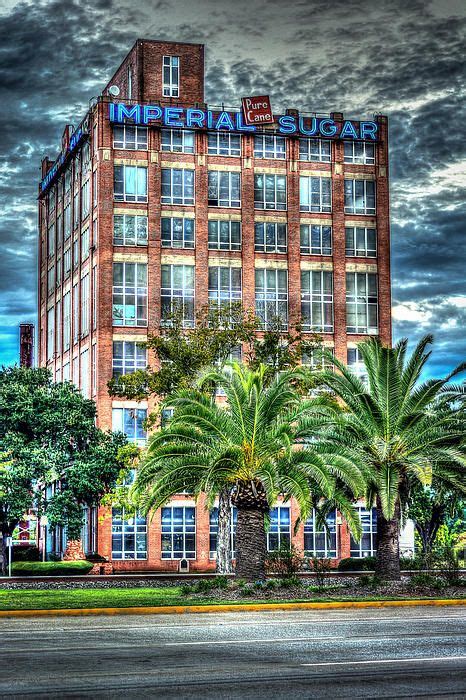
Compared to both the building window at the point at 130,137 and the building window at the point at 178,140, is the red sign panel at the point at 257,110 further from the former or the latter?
the building window at the point at 130,137

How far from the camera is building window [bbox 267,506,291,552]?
83312 mm

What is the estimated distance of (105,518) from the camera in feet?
261

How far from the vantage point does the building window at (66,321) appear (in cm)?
9375

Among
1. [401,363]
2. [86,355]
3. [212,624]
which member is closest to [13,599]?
[212,624]

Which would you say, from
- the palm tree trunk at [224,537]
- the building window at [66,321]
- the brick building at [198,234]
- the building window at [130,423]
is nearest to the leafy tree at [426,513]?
the brick building at [198,234]

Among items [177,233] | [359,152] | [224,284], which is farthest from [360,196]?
[177,233]

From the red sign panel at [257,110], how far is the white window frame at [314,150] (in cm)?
324

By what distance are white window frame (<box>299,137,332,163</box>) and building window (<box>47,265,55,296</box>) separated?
2441 cm

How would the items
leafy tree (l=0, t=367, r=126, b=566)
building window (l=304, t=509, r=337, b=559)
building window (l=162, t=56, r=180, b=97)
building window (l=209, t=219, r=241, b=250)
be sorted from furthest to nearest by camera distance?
building window (l=162, t=56, r=180, b=97) → building window (l=209, t=219, r=241, b=250) → building window (l=304, t=509, r=337, b=559) → leafy tree (l=0, t=367, r=126, b=566)

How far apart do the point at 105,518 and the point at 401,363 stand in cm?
3960

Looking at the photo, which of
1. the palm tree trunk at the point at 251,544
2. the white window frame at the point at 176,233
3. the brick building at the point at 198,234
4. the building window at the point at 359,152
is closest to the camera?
the palm tree trunk at the point at 251,544

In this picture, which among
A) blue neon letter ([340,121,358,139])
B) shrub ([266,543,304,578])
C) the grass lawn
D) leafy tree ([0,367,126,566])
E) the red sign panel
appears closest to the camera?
the grass lawn

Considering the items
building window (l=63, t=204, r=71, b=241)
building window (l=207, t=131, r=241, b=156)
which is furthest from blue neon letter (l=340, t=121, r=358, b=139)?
building window (l=63, t=204, r=71, b=241)

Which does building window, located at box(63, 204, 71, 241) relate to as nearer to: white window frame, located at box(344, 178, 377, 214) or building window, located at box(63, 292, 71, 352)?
building window, located at box(63, 292, 71, 352)
